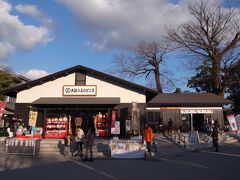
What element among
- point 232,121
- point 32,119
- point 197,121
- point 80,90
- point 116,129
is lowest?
point 116,129

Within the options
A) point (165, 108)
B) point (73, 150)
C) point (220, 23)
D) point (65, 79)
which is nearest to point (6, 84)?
point (65, 79)

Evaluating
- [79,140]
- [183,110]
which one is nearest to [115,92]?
[79,140]

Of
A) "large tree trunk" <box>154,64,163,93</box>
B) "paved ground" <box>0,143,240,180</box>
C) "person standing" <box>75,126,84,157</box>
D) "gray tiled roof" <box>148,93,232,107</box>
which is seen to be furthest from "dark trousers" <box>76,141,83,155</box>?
"large tree trunk" <box>154,64,163,93</box>

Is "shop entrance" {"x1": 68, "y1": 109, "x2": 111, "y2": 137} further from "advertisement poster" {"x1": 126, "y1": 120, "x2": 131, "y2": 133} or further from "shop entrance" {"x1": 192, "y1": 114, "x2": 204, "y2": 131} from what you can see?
"shop entrance" {"x1": 192, "y1": 114, "x2": 204, "y2": 131}

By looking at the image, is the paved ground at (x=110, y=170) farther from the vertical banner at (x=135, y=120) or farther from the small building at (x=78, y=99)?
the small building at (x=78, y=99)

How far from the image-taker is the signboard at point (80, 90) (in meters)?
23.3

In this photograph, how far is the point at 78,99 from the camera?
22844 millimetres

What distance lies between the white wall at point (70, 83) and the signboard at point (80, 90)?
0.35m

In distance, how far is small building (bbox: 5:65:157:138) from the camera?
2309 centimetres

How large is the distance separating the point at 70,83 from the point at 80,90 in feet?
3.33

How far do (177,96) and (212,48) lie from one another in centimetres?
858

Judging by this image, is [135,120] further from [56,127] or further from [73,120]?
[56,127]

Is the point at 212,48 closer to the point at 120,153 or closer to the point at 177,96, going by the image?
the point at 177,96

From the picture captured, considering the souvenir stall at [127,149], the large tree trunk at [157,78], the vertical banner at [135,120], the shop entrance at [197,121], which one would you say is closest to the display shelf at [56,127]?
the vertical banner at [135,120]
